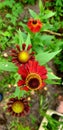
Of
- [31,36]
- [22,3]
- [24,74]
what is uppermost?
[22,3]

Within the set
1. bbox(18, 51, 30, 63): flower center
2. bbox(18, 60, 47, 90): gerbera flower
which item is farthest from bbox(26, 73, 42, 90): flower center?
bbox(18, 51, 30, 63): flower center

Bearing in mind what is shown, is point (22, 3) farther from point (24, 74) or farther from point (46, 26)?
point (24, 74)

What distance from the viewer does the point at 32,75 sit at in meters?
1.81

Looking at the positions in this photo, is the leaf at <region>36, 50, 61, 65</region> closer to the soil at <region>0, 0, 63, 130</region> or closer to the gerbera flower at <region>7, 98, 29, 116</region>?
the gerbera flower at <region>7, 98, 29, 116</region>

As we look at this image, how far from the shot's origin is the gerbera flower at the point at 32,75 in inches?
70.8

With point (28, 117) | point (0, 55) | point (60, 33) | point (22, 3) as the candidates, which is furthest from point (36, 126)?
point (22, 3)

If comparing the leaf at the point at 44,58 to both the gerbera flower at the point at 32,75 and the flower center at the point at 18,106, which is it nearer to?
the gerbera flower at the point at 32,75

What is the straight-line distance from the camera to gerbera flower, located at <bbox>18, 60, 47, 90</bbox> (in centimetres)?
180

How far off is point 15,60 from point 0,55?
902 mm

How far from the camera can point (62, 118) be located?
254 cm

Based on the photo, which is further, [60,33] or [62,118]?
[60,33]

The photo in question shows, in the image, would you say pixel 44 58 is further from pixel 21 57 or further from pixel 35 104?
pixel 35 104

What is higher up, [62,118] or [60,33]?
[60,33]

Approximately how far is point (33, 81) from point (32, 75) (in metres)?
0.04
